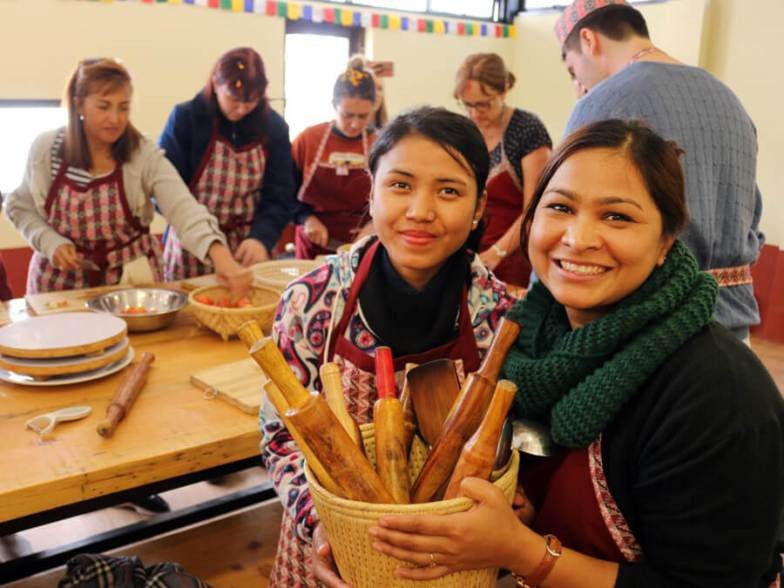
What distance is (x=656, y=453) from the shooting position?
905 millimetres

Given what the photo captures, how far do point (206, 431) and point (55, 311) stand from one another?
93cm

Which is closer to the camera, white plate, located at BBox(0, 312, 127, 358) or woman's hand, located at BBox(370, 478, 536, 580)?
woman's hand, located at BBox(370, 478, 536, 580)

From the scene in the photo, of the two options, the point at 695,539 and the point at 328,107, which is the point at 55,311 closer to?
A: the point at 695,539

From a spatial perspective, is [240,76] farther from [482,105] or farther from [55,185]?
[482,105]

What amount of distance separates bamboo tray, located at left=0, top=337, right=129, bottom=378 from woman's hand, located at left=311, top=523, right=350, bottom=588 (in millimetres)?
876

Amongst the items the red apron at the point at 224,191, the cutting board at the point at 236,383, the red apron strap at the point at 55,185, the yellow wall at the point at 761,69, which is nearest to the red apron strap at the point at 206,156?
the red apron at the point at 224,191

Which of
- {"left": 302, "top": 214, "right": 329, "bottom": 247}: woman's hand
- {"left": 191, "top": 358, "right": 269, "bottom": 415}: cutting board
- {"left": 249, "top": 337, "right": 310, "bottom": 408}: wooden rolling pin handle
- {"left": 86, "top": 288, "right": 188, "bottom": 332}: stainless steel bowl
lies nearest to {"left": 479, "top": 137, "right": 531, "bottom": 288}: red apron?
{"left": 302, "top": 214, "right": 329, "bottom": 247}: woman's hand

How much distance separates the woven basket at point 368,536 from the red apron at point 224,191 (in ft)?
7.56

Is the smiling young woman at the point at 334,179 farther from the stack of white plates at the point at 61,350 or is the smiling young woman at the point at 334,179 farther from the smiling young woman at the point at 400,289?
the smiling young woman at the point at 400,289

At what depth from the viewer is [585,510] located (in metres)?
0.99

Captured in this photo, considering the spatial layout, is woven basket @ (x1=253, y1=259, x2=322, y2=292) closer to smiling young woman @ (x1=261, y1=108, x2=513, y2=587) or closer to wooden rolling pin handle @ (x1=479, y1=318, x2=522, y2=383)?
smiling young woman @ (x1=261, y1=108, x2=513, y2=587)

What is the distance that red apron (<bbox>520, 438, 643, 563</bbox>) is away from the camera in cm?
97

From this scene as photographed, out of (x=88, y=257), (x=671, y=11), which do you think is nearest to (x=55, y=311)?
→ (x=88, y=257)

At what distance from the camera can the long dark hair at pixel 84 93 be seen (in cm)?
248
